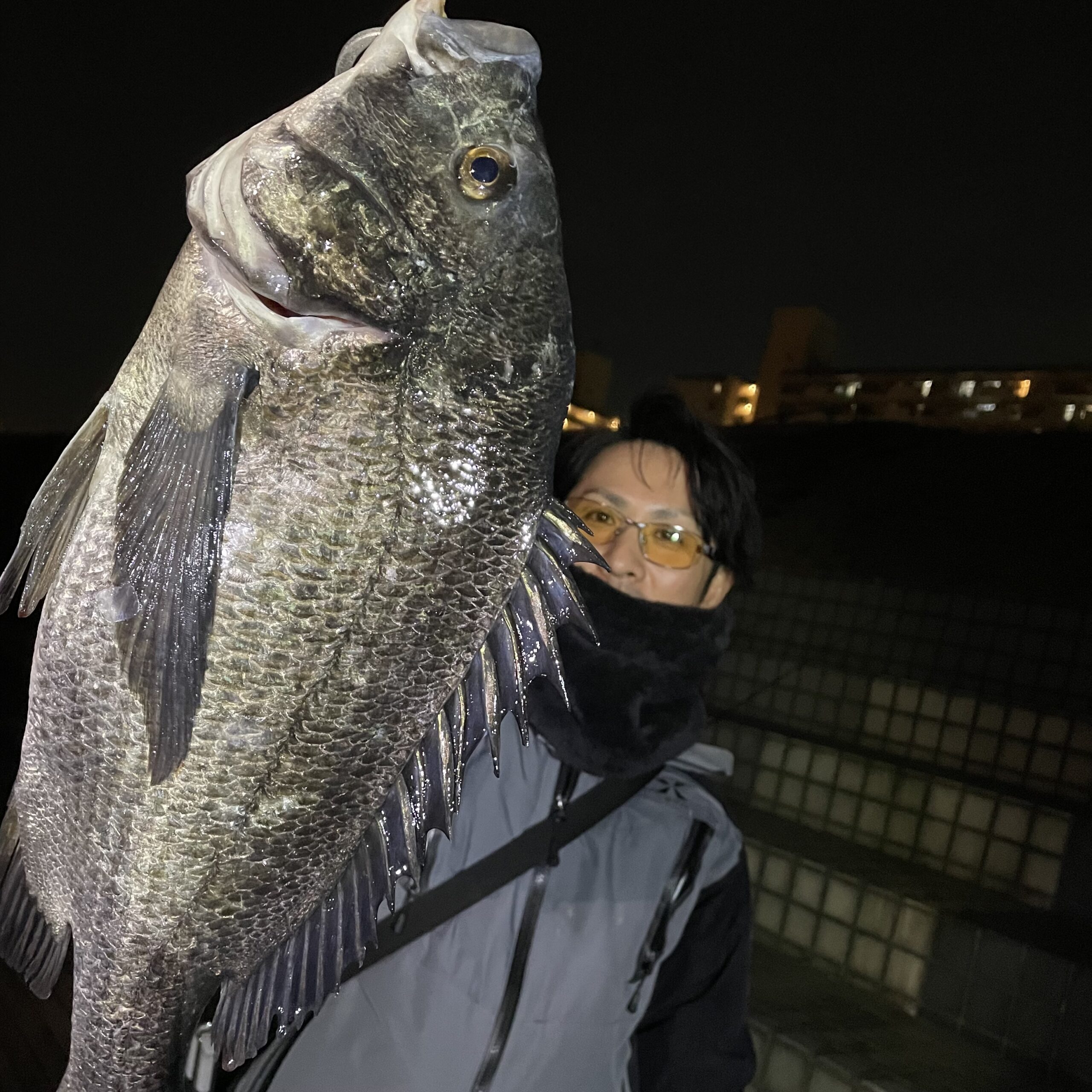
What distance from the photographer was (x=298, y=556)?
1028 mm

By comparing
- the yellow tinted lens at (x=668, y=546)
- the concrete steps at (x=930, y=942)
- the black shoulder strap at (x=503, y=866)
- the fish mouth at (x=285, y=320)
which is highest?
the fish mouth at (x=285, y=320)

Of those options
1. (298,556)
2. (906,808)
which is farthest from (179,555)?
(906,808)

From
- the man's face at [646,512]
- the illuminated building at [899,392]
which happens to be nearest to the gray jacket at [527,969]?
the man's face at [646,512]

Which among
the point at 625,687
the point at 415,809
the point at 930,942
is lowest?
the point at 930,942

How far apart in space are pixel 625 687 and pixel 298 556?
95 centimetres

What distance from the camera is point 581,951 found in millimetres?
1566

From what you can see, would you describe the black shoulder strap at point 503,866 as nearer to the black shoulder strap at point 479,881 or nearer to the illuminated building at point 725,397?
the black shoulder strap at point 479,881

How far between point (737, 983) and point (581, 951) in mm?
422

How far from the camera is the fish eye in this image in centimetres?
110

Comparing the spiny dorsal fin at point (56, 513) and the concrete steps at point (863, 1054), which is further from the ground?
the spiny dorsal fin at point (56, 513)

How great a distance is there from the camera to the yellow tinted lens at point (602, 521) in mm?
1859

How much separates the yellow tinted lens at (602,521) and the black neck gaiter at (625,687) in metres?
0.11

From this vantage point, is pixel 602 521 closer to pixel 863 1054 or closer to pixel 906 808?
pixel 863 1054

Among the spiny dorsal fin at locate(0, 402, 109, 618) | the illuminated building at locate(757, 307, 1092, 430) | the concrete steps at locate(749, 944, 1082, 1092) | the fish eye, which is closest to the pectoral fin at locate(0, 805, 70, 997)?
the spiny dorsal fin at locate(0, 402, 109, 618)
